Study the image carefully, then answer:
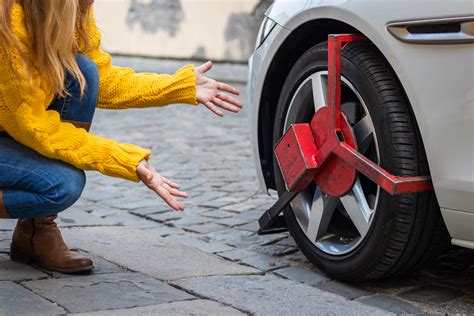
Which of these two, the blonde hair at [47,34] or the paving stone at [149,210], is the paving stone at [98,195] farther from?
the blonde hair at [47,34]

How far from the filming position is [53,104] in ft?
10.4

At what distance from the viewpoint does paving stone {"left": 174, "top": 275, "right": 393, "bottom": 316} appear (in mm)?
2934

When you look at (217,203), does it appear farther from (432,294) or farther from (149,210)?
(432,294)

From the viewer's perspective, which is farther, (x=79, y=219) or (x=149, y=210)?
(x=149, y=210)

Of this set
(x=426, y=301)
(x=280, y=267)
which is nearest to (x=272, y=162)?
(x=280, y=267)

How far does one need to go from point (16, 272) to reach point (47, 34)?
36.0 inches

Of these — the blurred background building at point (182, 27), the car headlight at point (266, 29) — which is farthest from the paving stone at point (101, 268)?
the blurred background building at point (182, 27)

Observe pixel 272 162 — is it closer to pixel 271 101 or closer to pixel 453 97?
pixel 271 101

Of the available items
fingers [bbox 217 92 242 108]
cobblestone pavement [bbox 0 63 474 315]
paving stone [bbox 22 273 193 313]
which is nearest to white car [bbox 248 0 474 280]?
cobblestone pavement [bbox 0 63 474 315]

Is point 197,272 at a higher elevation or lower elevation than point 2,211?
lower

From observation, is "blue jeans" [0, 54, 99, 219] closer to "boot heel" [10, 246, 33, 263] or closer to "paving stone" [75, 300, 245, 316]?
"boot heel" [10, 246, 33, 263]

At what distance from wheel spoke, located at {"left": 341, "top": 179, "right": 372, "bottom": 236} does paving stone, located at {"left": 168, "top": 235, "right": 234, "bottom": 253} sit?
0.83 m

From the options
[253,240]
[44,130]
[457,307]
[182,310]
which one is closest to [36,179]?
[44,130]

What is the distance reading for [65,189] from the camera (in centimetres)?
309
